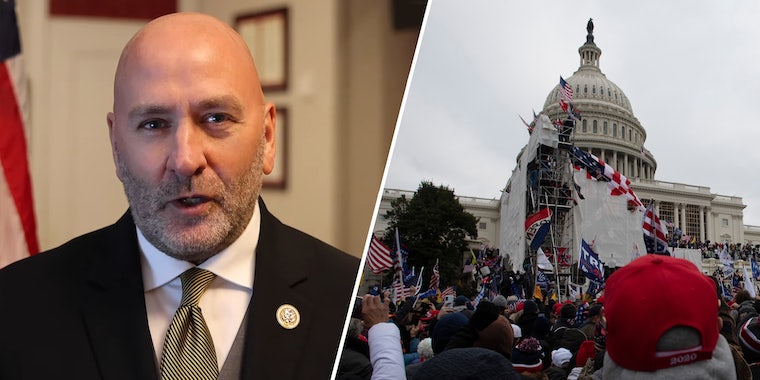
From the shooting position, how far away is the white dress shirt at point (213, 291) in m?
0.73

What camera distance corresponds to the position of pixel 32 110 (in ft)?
3.18

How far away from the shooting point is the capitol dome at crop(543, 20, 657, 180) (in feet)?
4.59

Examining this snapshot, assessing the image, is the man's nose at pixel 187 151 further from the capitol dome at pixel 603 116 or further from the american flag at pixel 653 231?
the american flag at pixel 653 231

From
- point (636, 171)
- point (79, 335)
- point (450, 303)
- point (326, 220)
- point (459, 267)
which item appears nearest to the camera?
point (79, 335)

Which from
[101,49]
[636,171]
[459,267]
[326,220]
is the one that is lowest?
[459,267]

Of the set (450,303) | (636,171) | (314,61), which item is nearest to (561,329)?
(636,171)

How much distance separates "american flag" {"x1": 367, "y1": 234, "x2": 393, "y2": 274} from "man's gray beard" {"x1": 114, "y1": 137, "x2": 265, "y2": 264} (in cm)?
81

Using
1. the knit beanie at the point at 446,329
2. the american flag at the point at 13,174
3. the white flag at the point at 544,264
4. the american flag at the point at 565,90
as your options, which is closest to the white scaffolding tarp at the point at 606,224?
the white flag at the point at 544,264

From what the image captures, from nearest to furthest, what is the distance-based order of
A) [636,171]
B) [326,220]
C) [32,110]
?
[32,110], [326,220], [636,171]

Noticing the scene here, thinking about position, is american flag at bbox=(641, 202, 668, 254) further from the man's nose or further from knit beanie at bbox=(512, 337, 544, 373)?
the man's nose

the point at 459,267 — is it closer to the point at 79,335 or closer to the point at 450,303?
the point at 450,303

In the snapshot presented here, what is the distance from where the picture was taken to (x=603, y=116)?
1.32 meters

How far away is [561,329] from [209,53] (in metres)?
1.24

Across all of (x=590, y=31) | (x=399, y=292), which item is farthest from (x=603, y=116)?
(x=399, y=292)
